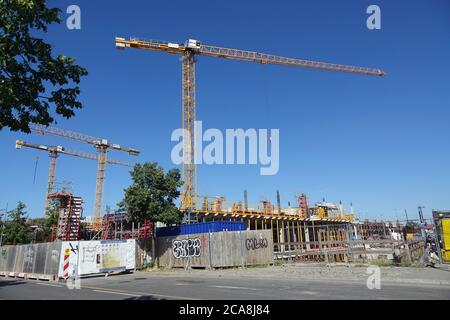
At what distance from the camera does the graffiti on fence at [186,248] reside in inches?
1033

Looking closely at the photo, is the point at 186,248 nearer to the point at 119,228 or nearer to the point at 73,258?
the point at 73,258

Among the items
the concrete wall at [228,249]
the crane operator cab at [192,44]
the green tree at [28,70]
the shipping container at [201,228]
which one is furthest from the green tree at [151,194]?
the crane operator cab at [192,44]

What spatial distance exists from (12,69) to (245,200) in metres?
34.5

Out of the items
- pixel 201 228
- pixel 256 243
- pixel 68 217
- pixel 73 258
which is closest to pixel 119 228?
pixel 68 217

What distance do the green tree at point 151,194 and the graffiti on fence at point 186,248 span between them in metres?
2.33

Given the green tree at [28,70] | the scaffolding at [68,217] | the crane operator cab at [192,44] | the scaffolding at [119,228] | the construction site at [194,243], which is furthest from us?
the crane operator cab at [192,44]

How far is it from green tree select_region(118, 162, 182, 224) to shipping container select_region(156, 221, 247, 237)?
3.07ft

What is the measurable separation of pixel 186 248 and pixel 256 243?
5676 millimetres

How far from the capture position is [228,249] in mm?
24500

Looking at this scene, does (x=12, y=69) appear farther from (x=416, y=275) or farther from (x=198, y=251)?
(x=198, y=251)

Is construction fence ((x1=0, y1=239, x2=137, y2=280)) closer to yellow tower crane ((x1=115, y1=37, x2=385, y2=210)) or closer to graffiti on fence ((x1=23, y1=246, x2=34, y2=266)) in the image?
graffiti on fence ((x1=23, y1=246, x2=34, y2=266))

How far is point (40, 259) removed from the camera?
24.1m

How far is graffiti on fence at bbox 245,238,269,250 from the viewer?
81.1 ft

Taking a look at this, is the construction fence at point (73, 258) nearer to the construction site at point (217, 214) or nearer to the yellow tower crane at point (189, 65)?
the construction site at point (217, 214)
